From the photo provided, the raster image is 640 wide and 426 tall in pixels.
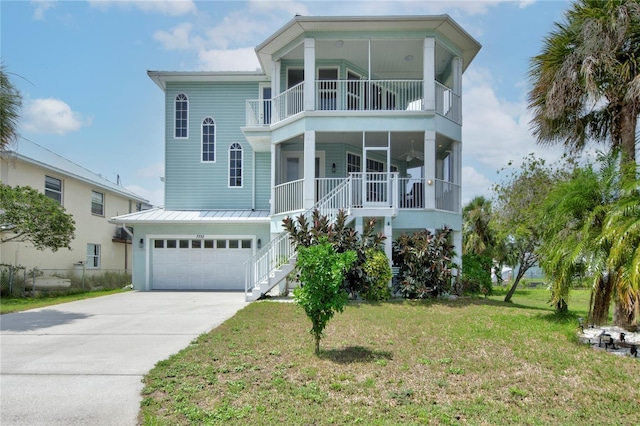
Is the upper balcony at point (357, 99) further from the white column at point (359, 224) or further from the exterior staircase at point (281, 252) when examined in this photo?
the white column at point (359, 224)

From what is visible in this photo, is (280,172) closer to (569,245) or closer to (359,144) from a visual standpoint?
(359,144)

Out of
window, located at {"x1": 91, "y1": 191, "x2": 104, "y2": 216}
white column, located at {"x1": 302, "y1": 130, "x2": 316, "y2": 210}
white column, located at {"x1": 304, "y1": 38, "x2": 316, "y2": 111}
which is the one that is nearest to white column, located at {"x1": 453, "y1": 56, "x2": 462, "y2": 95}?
white column, located at {"x1": 304, "y1": 38, "x2": 316, "y2": 111}

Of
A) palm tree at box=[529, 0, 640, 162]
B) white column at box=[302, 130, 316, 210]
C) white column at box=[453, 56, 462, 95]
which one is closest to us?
palm tree at box=[529, 0, 640, 162]

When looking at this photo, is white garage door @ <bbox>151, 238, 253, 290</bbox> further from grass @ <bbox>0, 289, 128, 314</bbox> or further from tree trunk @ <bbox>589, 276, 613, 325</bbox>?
tree trunk @ <bbox>589, 276, 613, 325</bbox>

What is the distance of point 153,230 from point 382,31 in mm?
11590

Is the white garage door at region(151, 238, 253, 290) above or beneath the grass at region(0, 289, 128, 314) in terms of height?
above

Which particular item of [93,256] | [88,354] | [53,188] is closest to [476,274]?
[88,354]

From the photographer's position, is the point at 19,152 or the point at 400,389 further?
the point at 19,152

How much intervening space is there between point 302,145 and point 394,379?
12522 mm

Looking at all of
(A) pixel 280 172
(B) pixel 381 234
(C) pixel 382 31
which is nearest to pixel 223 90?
(A) pixel 280 172

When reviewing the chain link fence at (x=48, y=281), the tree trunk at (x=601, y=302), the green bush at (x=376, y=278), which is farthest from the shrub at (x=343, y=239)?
the chain link fence at (x=48, y=281)

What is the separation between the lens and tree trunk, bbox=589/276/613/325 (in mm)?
7586

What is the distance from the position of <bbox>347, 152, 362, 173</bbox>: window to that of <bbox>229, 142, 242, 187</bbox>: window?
4.86m

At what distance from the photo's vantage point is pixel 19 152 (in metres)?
17.9
